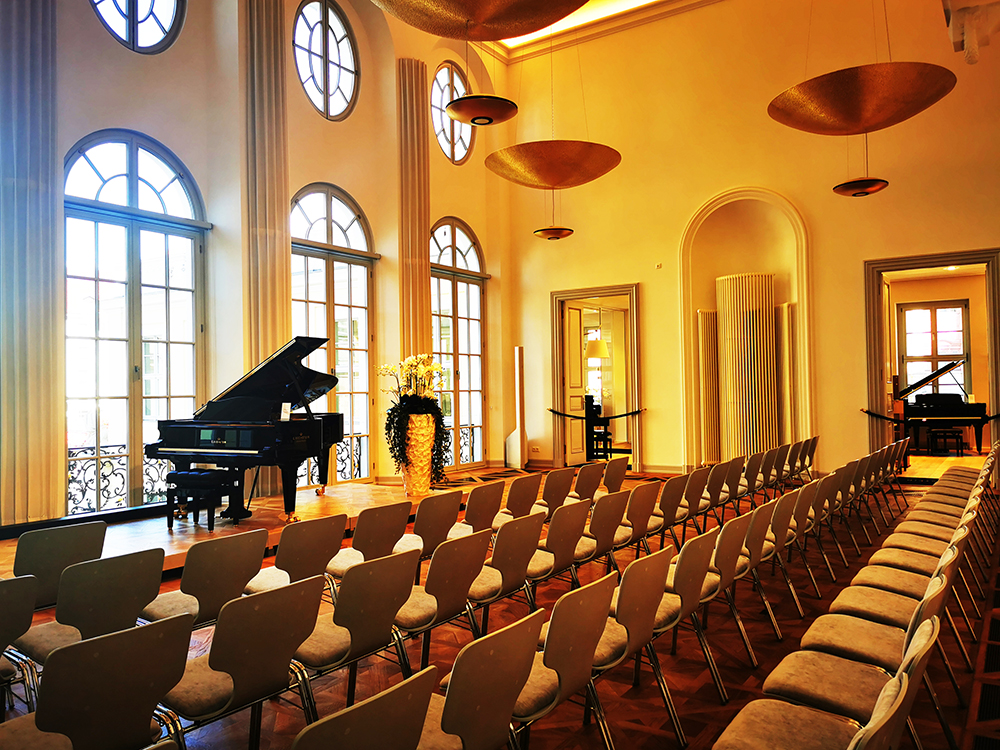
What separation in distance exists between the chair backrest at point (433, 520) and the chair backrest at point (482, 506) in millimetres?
163

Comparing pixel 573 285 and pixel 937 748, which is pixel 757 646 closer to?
pixel 937 748

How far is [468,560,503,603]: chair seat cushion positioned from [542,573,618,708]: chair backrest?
1058mm

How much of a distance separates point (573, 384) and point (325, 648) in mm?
9646

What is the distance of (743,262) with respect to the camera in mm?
10766

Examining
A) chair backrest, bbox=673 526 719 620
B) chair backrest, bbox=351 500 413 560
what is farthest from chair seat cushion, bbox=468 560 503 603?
chair backrest, bbox=673 526 719 620

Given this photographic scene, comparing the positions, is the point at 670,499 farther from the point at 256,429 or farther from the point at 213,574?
the point at 256,429

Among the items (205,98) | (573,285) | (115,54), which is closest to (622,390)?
(573,285)

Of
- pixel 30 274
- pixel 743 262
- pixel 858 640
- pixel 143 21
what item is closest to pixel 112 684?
pixel 858 640

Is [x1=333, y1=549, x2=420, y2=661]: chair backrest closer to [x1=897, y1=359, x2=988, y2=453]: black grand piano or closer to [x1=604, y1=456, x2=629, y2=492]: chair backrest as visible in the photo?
[x1=604, y1=456, x2=629, y2=492]: chair backrest

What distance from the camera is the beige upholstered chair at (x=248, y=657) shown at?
220 centimetres

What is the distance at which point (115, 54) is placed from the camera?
680cm

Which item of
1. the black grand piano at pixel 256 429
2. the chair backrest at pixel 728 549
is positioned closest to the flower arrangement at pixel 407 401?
the black grand piano at pixel 256 429

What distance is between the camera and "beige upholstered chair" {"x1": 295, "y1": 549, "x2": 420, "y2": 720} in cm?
257

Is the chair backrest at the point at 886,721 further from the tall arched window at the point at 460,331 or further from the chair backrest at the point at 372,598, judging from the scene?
the tall arched window at the point at 460,331
